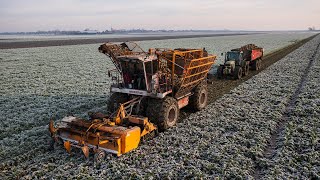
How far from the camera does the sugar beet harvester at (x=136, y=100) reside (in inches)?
341

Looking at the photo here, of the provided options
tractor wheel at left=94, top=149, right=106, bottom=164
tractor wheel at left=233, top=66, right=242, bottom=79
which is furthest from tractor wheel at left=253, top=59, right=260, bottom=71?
tractor wheel at left=94, top=149, right=106, bottom=164

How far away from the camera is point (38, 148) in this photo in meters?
9.55

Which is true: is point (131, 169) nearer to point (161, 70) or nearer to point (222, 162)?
point (222, 162)

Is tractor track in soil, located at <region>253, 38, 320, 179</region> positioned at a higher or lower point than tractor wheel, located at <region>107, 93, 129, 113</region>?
lower

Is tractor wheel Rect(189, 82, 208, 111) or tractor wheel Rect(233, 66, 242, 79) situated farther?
tractor wheel Rect(233, 66, 242, 79)

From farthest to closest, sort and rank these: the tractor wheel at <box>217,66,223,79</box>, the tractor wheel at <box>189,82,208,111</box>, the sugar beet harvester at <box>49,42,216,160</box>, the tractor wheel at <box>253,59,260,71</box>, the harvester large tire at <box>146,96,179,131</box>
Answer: the tractor wheel at <box>253,59,260,71</box>
the tractor wheel at <box>217,66,223,79</box>
the tractor wheel at <box>189,82,208,111</box>
the harvester large tire at <box>146,96,179,131</box>
the sugar beet harvester at <box>49,42,216,160</box>

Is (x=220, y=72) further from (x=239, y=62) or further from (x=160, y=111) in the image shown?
(x=160, y=111)

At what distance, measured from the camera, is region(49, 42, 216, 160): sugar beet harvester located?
8664 millimetres

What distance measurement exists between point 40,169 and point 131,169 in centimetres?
246

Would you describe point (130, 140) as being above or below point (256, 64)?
below

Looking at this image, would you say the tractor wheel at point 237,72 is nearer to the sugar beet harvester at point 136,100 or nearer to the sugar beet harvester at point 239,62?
the sugar beet harvester at point 239,62

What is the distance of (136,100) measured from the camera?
1083 cm

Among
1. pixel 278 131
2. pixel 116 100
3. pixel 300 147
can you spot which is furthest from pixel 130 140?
pixel 278 131

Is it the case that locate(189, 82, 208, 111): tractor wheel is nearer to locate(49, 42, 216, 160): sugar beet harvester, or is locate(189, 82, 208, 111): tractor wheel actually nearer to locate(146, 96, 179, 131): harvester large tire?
locate(49, 42, 216, 160): sugar beet harvester
